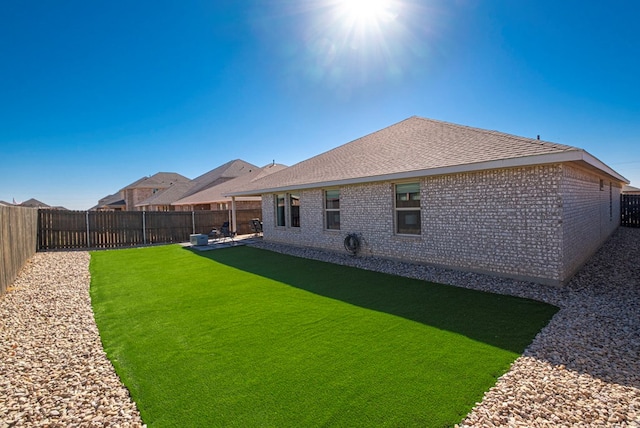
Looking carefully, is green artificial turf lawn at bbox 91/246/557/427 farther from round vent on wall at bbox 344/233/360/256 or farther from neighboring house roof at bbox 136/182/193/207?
neighboring house roof at bbox 136/182/193/207

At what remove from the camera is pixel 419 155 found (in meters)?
8.88

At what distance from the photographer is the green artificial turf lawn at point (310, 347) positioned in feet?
9.02

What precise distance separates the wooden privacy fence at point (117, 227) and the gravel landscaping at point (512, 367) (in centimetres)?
965

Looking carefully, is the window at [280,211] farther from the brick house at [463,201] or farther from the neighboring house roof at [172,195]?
the neighboring house roof at [172,195]

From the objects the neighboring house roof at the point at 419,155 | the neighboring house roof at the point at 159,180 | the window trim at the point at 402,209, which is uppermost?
the neighboring house roof at the point at 159,180

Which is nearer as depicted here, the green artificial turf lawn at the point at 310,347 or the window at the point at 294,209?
the green artificial turf lawn at the point at 310,347

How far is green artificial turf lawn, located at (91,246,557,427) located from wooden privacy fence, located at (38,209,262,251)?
33.1 ft

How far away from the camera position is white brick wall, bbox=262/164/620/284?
618 cm

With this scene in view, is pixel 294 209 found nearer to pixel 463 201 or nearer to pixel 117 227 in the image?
pixel 463 201

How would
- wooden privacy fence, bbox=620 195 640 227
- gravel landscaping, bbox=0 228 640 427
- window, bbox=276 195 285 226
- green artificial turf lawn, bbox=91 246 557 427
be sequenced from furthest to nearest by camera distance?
wooden privacy fence, bbox=620 195 640 227 < window, bbox=276 195 285 226 < green artificial turf lawn, bbox=91 246 557 427 < gravel landscaping, bbox=0 228 640 427

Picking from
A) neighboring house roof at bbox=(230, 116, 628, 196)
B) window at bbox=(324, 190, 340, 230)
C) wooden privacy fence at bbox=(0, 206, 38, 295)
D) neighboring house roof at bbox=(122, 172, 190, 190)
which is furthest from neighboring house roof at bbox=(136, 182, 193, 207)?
window at bbox=(324, 190, 340, 230)

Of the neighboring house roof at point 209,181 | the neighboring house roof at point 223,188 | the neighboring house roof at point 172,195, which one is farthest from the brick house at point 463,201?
the neighboring house roof at point 172,195

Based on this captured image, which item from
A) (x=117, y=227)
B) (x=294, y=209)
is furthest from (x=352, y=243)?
(x=117, y=227)

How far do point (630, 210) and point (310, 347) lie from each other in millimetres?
22951
